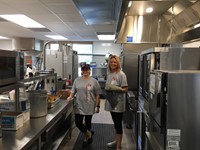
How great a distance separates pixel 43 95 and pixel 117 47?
24.6ft

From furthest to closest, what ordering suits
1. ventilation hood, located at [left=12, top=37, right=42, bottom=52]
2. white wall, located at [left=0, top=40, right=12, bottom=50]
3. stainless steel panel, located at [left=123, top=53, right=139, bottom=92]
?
1. white wall, located at [left=0, top=40, right=12, bottom=50]
2. ventilation hood, located at [left=12, top=37, right=42, bottom=52]
3. stainless steel panel, located at [left=123, top=53, right=139, bottom=92]

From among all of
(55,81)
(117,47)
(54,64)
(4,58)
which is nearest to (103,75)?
(117,47)

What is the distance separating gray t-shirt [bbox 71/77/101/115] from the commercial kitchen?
9.5 inches

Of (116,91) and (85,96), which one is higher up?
(116,91)

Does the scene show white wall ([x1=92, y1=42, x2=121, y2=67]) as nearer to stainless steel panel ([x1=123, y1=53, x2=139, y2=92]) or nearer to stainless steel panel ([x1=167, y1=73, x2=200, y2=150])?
stainless steel panel ([x1=123, y1=53, x2=139, y2=92])

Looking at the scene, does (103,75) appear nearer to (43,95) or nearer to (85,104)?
(85,104)

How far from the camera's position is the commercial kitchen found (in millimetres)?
1457

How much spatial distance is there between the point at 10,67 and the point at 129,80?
9.25 ft

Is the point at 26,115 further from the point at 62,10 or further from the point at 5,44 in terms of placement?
the point at 5,44

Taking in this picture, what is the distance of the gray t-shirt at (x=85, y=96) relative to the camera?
127 inches

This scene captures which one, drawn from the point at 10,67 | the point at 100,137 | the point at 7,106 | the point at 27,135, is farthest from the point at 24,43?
the point at 27,135

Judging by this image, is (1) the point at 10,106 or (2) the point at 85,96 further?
(2) the point at 85,96

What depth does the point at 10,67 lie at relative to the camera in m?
1.96

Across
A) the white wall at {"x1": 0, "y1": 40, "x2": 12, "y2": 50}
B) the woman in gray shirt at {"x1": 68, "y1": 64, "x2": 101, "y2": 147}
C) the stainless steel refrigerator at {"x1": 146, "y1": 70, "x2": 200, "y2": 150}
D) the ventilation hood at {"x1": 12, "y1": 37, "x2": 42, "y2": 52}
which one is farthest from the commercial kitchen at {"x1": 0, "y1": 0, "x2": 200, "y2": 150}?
the white wall at {"x1": 0, "y1": 40, "x2": 12, "y2": 50}
